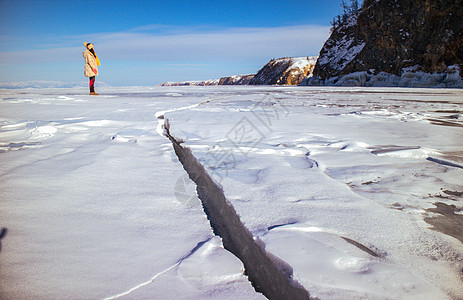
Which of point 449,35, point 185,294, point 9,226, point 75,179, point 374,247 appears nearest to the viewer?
→ point 185,294

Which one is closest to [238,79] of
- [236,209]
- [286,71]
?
[286,71]

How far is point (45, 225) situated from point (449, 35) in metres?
18.2

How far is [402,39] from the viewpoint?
1561 centimetres

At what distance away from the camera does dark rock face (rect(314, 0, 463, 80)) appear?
13216 millimetres

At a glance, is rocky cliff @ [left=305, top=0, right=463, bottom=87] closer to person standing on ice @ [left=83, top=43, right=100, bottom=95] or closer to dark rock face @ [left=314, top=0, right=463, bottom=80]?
dark rock face @ [left=314, top=0, right=463, bottom=80]

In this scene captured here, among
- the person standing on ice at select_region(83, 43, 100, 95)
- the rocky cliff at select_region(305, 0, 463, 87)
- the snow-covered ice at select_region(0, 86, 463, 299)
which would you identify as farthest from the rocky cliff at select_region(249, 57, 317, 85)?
the snow-covered ice at select_region(0, 86, 463, 299)

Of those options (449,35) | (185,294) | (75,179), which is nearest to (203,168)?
(75,179)

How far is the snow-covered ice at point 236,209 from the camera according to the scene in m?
0.65

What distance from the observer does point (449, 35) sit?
1322 centimetres

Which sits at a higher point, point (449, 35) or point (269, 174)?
point (449, 35)

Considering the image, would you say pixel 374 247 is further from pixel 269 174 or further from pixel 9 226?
pixel 9 226

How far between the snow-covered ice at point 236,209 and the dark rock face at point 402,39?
1545 centimetres

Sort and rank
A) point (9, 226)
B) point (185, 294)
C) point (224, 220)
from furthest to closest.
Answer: point (224, 220) < point (9, 226) < point (185, 294)

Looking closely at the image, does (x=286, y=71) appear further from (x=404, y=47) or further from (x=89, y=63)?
(x=89, y=63)
